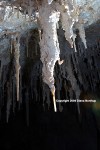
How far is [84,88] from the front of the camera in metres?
7.43

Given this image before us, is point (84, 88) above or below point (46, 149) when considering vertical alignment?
above

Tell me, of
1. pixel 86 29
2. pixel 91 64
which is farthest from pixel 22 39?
pixel 91 64

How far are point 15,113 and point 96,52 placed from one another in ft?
15.0

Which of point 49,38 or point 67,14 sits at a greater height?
point 67,14

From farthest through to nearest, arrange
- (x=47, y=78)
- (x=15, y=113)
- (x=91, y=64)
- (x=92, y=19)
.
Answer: (x=15, y=113) < (x=91, y=64) < (x=92, y=19) < (x=47, y=78)

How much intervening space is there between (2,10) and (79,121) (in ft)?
19.9

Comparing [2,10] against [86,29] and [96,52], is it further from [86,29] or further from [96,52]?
[96,52]

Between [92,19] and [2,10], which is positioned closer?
[2,10]

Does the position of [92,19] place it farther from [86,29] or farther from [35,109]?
[35,109]

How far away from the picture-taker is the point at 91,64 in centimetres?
607

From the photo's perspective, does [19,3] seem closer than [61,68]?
Yes

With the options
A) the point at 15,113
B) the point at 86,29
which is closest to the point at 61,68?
the point at 86,29

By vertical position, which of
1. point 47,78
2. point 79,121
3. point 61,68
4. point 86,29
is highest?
point 86,29

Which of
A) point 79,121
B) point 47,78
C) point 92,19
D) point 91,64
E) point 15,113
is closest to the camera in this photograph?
point 47,78
